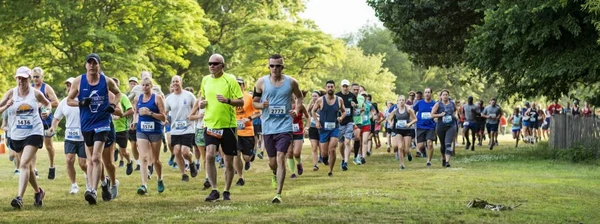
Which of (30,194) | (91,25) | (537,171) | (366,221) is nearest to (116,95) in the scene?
(30,194)

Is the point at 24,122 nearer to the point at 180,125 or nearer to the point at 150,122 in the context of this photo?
the point at 150,122

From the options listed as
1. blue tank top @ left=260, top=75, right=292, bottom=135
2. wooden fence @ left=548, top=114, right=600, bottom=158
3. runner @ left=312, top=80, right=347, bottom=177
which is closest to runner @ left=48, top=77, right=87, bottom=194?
blue tank top @ left=260, top=75, right=292, bottom=135

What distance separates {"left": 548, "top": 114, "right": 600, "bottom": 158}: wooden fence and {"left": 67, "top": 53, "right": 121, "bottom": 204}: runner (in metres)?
16.1

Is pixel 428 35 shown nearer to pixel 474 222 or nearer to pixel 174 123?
pixel 174 123

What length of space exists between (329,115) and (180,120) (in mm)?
3817

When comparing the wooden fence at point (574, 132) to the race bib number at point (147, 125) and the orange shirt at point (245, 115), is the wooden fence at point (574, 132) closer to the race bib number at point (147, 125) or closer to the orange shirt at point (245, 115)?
the orange shirt at point (245, 115)

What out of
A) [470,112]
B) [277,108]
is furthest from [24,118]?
[470,112]

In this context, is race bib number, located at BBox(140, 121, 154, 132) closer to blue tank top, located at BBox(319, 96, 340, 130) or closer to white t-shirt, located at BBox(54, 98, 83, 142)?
white t-shirt, located at BBox(54, 98, 83, 142)

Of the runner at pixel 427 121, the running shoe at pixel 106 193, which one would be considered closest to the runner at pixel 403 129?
the runner at pixel 427 121

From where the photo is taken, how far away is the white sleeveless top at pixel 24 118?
13812 mm

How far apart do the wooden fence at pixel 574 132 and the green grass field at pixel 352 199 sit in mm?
4272

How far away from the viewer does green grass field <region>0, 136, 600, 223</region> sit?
11.8 m

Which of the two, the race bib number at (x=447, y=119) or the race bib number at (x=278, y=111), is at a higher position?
the race bib number at (x=278, y=111)

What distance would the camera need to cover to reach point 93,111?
Result: 1356 cm
